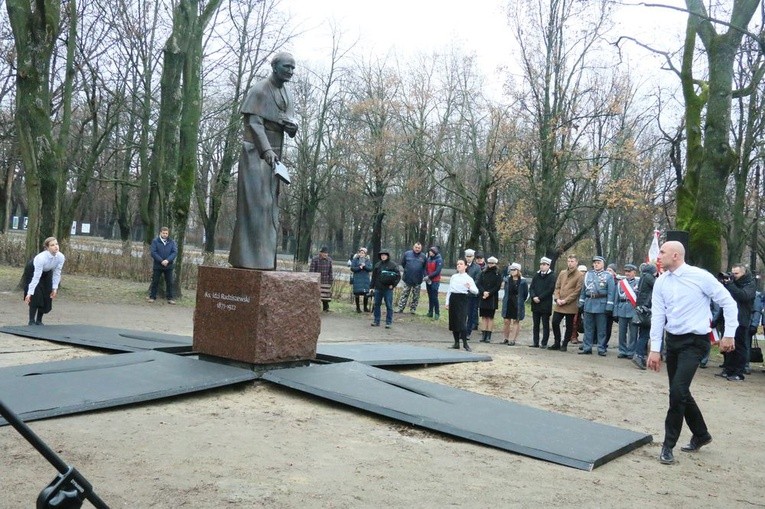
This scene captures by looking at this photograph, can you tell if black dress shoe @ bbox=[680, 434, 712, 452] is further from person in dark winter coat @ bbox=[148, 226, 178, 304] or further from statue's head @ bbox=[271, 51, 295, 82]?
person in dark winter coat @ bbox=[148, 226, 178, 304]

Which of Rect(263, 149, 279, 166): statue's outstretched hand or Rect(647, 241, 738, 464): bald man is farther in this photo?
Result: Rect(263, 149, 279, 166): statue's outstretched hand

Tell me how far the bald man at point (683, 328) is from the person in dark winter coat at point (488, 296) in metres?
8.62

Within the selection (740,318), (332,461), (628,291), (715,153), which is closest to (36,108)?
(628,291)

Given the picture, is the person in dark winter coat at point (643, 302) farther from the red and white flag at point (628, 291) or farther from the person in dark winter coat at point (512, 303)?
the person in dark winter coat at point (512, 303)

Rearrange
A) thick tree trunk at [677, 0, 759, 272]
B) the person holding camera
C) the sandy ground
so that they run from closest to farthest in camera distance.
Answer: the sandy ground
the person holding camera
thick tree trunk at [677, 0, 759, 272]

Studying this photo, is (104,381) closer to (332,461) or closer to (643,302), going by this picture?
(332,461)

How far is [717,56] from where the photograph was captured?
52.9 feet

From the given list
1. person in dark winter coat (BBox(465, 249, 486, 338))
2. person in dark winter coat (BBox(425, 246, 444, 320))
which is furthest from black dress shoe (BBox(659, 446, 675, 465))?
person in dark winter coat (BBox(425, 246, 444, 320))

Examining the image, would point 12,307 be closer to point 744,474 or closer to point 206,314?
point 206,314

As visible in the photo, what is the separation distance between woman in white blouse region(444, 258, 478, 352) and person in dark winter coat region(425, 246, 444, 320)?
5.90 meters

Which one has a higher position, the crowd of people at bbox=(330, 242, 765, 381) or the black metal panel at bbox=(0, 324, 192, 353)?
the crowd of people at bbox=(330, 242, 765, 381)

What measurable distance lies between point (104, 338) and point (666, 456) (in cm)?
805

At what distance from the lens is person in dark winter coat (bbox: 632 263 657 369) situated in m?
13.3

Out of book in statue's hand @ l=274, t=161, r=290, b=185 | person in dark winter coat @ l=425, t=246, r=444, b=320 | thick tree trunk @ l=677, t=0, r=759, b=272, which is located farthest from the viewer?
person in dark winter coat @ l=425, t=246, r=444, b=320
